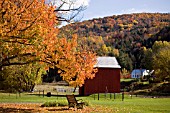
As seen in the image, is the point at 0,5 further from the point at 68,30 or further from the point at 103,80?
the point at 103,80

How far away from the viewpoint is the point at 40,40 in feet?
50.6

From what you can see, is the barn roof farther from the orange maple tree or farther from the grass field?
the orange maple tree

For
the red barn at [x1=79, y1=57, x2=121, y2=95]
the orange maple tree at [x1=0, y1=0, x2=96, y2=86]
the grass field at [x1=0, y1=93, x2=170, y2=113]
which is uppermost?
the orange maple tree at [x1=0, y1=0, x2=96, y2=86]

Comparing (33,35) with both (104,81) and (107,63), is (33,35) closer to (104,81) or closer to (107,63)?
(104,81)

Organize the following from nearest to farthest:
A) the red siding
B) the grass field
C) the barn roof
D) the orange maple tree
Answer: the orange maple tree → the grass field → the red siding → the barn roof

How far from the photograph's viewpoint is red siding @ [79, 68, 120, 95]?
5744 cm

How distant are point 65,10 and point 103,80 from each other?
36.8 metres

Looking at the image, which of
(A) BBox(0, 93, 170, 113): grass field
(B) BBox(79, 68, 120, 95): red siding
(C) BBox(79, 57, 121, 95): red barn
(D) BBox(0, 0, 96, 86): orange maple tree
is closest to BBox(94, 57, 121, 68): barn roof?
(C) BBox(79, 57, 121, 95): red barn

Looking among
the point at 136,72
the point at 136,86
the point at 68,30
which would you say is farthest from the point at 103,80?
the point at 136,72

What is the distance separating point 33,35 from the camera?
15.1 m

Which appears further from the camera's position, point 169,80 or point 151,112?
point 169,80

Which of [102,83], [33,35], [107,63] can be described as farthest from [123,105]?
[107,63]

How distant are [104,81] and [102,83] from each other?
1.85 ft

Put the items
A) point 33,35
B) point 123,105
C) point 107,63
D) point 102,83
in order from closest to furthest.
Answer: point 33,35, point 123,105, point 102,83, point 107,63
